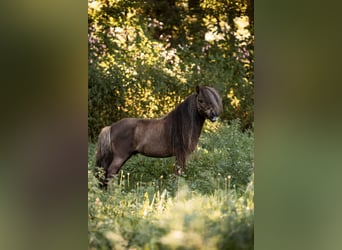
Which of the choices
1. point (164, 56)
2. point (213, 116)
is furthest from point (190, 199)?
point (164, 56)

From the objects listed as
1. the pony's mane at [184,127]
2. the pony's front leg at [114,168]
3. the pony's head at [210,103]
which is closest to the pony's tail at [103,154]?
the pony's front leg at [114,168]

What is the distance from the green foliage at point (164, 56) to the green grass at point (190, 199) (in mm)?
288

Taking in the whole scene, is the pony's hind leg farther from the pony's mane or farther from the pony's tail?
the pony's mane

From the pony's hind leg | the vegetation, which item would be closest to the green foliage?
the vegetation

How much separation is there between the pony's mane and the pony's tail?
46 cm

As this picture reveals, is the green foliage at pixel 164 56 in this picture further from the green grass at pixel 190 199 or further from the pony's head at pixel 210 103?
the green grass at pixel 190 199

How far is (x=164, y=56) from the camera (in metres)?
4.12

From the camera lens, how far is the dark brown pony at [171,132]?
4.12 meters

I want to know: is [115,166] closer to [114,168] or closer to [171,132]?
[114,168]
